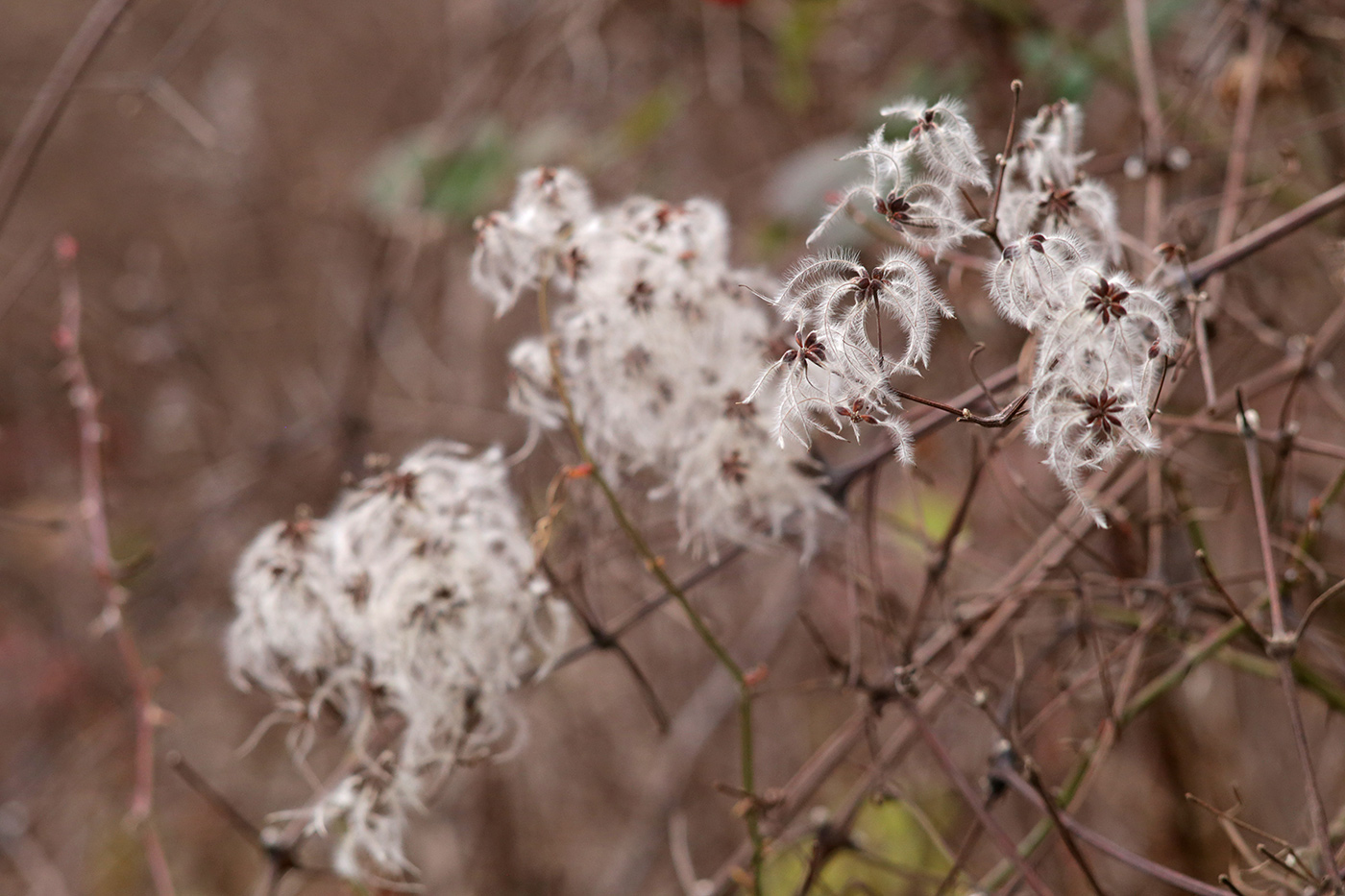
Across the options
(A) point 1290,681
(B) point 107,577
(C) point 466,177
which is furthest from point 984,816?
(C) point 466,177

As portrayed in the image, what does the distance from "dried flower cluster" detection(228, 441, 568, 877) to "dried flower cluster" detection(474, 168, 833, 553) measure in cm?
16

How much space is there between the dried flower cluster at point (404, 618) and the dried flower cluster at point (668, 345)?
0.16 metres

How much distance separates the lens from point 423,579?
1.09 metres

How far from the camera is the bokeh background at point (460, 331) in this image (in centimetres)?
187

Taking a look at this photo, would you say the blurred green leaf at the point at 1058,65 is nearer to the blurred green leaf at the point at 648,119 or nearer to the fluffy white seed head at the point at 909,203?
the blurred green leaf at the point at 648,119

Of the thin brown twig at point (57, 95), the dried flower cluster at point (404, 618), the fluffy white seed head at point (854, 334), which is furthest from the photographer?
the thin brown twig at point (57, 95)

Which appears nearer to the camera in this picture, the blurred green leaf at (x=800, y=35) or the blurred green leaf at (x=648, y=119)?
the blurred green leaf at (x=800, y=35)

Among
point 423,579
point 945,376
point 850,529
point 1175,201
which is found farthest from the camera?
point 945,376

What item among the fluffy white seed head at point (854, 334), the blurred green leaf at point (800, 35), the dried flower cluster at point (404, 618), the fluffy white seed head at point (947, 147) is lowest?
the dried flower cluster at point (404, 618)

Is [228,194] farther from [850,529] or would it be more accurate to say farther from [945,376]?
[850,529]

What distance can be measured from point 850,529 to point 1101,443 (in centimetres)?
44

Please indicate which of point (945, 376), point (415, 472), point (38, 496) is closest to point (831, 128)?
point (945, 376)

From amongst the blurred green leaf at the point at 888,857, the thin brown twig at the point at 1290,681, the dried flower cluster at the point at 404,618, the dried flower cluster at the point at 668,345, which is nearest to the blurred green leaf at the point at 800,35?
the dried flower cluster at the point at 668,345

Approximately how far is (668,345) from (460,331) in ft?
6.32
